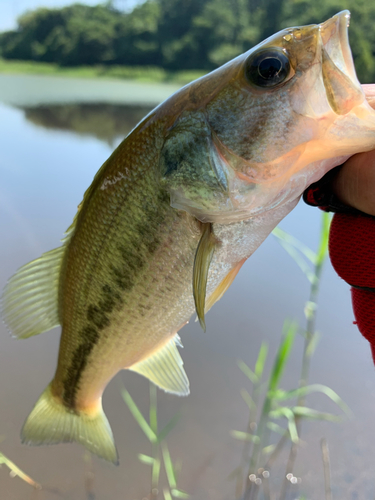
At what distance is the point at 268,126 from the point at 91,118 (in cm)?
1615

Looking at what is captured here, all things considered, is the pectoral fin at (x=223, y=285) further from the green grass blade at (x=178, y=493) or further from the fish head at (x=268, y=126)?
the green grass blade at (x=178, y=493)

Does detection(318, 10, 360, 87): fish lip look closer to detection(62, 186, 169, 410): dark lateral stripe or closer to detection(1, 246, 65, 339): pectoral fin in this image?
detection(62, 186, 169, 410): dark lateral stripe

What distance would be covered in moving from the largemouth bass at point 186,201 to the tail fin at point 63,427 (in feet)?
0.26

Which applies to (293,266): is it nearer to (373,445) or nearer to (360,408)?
(360,408)

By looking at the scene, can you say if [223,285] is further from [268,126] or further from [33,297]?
[33,297]

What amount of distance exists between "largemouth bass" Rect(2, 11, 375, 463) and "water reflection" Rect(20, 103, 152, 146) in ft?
33.5

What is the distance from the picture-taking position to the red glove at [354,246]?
1.05 meters

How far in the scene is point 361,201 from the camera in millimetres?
979

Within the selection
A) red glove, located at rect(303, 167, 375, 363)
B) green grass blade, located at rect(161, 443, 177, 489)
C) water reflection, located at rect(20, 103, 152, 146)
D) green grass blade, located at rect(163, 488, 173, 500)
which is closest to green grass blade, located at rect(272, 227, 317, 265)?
red glove, located at rect(303, 167, 375, 363)

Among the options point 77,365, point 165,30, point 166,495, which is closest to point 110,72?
point 165,30

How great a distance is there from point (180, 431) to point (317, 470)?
1.03 m

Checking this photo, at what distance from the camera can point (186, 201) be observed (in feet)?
3.55

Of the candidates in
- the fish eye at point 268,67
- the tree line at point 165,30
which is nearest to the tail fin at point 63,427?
the fish eye at point 268,67

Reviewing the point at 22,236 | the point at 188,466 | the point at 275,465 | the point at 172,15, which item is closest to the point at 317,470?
the point at 275,465
